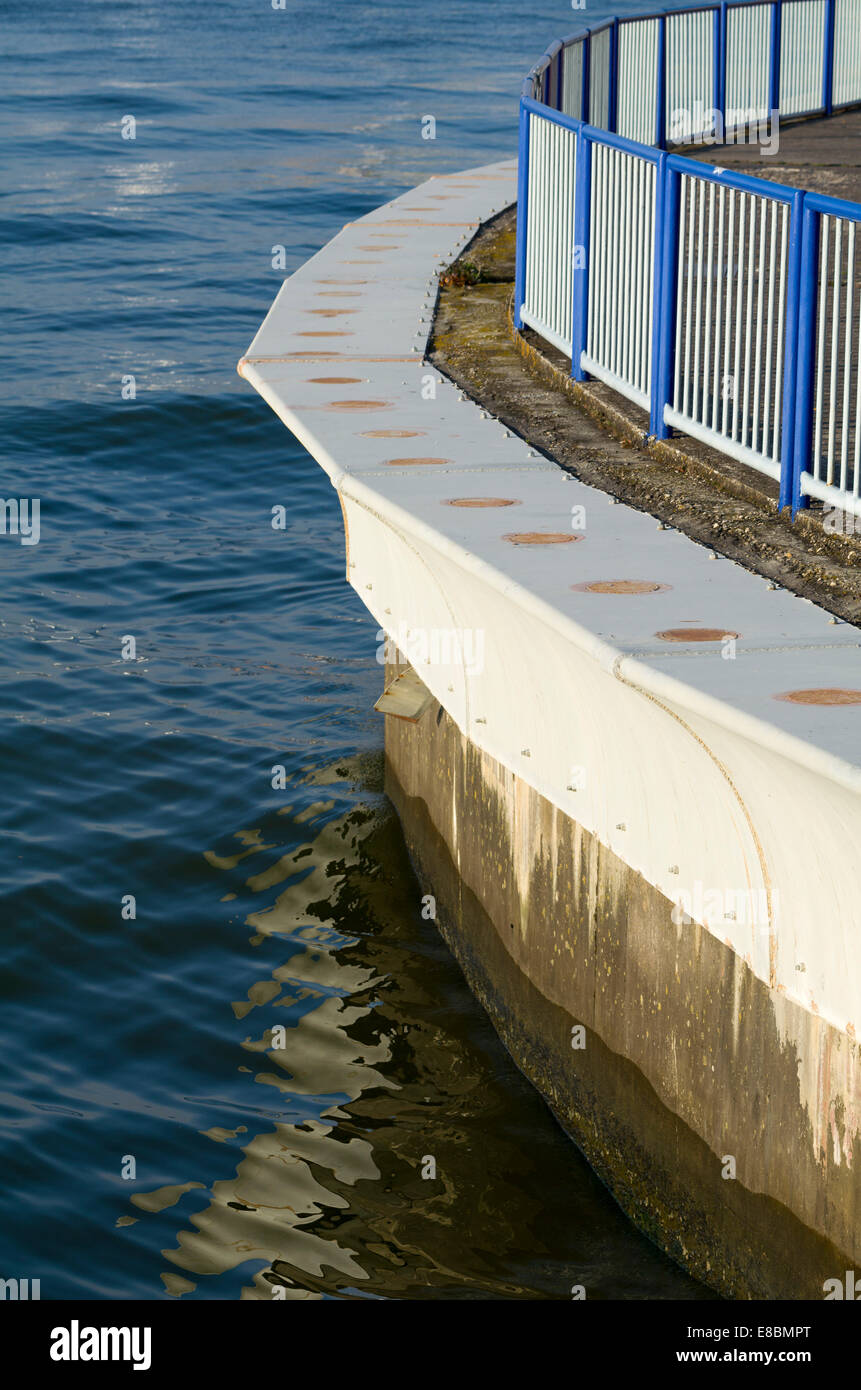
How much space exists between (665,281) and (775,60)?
12.1 metres

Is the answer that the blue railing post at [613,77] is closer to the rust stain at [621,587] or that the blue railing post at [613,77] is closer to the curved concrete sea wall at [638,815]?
the curved concrete sea wall at [638,815]

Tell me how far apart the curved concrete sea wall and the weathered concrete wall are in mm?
14

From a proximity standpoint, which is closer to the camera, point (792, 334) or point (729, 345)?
point (792, 334)

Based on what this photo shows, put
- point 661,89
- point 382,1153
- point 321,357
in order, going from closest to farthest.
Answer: point 382,1153
point 321,357
point 661,89

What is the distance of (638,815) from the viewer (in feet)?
20.1

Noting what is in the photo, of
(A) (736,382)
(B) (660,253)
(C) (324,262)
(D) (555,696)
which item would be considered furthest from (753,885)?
(C) (324,262)

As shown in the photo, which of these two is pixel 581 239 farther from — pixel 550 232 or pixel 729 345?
pixel 729 345

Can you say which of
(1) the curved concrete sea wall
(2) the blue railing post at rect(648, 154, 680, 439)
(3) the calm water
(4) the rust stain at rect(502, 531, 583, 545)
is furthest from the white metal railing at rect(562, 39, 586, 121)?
(4) the rust stain at rect(502, 531, 583, 545)

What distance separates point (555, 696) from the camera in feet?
21.5

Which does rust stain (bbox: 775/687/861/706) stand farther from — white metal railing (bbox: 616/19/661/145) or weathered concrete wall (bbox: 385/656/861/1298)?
white metal railing (bbox: 616/19/661/145)

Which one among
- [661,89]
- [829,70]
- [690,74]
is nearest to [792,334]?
[661,89]

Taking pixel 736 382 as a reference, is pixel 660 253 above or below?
above
